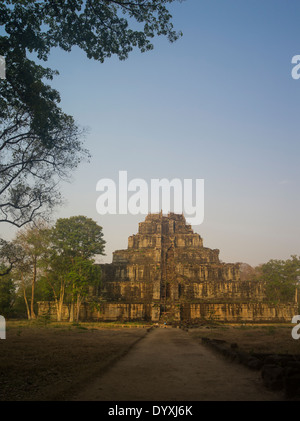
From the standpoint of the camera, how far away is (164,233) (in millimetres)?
56406

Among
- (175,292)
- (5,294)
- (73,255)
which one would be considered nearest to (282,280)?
(175,292)

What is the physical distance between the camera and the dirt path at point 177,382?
5.63 meters

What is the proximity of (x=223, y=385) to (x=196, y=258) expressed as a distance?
132 feet

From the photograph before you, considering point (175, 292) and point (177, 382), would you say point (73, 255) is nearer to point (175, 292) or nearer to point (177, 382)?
point (175, 292)

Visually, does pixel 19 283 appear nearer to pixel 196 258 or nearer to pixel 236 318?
pixel 196 258

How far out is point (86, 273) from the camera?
31547 millimetres

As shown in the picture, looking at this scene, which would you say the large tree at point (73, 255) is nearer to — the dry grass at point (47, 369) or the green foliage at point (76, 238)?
the green foliage at point (76, 238)

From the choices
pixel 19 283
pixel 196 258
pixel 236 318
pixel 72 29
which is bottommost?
pixel 236 318

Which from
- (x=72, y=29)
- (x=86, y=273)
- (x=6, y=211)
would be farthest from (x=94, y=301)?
(x=72, y=29)

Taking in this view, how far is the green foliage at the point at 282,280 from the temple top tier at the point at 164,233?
12.8m

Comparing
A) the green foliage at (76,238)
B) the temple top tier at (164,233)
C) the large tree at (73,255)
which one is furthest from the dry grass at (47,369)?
the temple top tier at (164,233)

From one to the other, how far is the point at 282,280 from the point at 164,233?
73.0ft

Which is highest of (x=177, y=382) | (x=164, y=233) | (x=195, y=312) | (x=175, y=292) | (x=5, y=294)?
(x=164, y=233)

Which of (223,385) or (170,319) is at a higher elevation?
(223,385)
